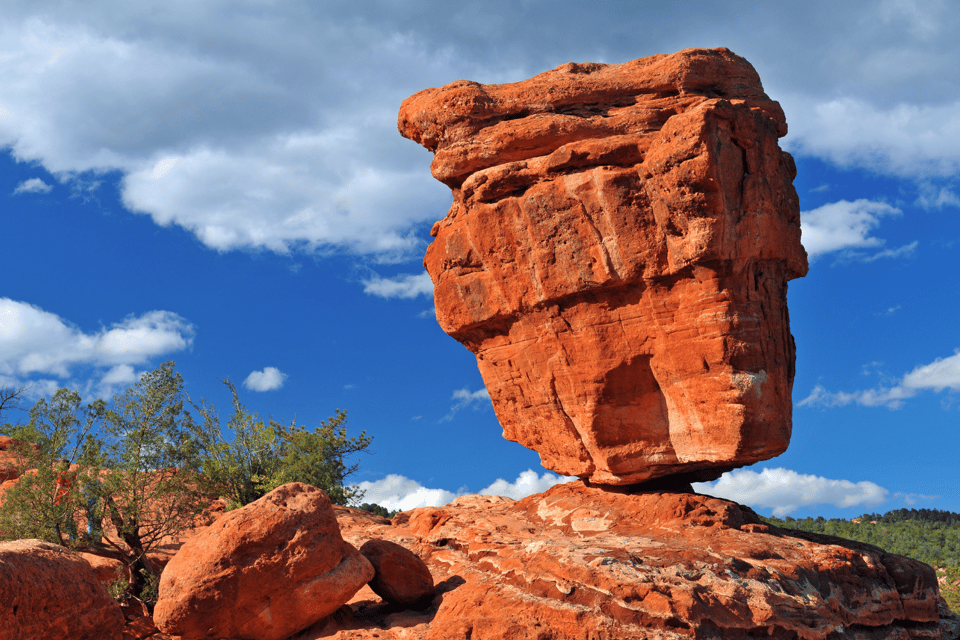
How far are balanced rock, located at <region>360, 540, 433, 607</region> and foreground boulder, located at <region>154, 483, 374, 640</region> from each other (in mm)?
959

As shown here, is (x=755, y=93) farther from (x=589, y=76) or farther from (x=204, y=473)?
(x=204, y=473)

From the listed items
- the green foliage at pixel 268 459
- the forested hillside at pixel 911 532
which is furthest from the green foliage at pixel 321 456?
the forested hillside at pixel 911 532

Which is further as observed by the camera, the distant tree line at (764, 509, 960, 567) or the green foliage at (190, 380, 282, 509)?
the distant tree line at (764, 509, 960, 567)

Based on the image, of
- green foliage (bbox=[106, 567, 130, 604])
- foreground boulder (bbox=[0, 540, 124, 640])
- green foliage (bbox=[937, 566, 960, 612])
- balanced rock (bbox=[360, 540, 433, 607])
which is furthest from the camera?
green foliage (bbox=[937, 566, 960, 612])

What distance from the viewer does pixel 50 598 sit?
40.8ft

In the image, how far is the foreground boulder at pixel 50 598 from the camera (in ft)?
38.6

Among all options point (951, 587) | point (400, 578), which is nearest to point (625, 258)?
point (400, 578)

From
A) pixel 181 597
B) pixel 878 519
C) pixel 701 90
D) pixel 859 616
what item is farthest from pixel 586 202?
pixel 878 519

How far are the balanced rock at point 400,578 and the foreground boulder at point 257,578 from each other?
96cm

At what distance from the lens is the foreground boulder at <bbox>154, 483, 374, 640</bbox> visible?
13773mm

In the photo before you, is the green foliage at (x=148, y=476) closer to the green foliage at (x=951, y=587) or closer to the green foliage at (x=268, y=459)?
the green foliage at (x=268, y=459)

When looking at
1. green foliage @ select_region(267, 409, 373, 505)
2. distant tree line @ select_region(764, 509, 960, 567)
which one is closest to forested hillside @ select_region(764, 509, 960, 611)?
distant tree line @ select_region(764, 509, 960, 567)

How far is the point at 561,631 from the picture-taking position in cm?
1259

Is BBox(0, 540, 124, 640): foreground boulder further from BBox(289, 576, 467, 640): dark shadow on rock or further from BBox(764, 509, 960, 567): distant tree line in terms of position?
BBox(764, 509, 960, 567): distant tree line
